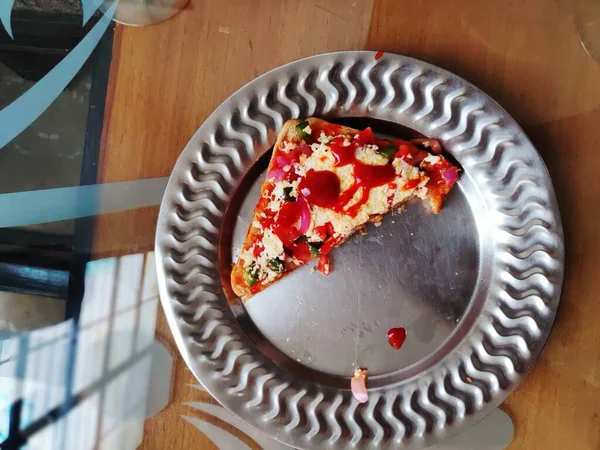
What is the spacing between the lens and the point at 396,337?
151 cm

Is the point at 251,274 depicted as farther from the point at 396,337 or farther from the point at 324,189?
the point at 396,337

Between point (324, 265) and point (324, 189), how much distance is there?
0.22 metres

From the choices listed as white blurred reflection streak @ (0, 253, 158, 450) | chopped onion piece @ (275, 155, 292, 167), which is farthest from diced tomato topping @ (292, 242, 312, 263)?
white blurred reflection streak @ (0, 253, 158, 450)

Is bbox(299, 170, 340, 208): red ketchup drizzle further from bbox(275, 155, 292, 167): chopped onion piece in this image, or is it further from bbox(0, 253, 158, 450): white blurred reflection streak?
bbox(0, 253, 158, 450): white blurred reflection streak

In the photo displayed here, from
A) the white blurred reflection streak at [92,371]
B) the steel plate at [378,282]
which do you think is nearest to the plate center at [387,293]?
the steel plate at [378,282]

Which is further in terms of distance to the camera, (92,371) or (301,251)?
(92,371)

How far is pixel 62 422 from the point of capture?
5.46ft

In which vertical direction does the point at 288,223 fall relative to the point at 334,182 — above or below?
below

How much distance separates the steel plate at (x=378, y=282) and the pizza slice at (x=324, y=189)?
55 millimetres

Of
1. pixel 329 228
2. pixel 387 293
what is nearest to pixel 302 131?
pixel 329 228

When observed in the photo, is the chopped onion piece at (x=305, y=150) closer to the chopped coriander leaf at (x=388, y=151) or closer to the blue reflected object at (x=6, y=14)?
the chopped coriander leaf at (x=388, y=151)

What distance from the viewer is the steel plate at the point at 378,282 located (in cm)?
148

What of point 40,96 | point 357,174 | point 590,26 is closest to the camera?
point 357,174

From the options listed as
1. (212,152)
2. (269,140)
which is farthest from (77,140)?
(269,140)
